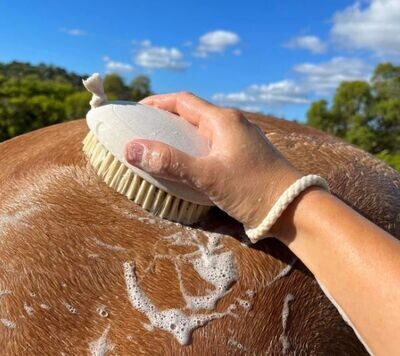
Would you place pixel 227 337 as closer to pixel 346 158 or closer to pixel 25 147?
pixel 346 158

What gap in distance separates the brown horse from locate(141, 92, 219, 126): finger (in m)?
0.23

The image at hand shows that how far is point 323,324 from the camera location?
1.48 m

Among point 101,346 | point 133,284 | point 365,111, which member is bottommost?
point 365,111

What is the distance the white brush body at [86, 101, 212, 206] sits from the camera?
4.35 feet

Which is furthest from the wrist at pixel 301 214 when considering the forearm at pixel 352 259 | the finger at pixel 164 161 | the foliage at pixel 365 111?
the foliage at pixel 365 111

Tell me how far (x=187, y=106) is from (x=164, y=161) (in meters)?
0.28

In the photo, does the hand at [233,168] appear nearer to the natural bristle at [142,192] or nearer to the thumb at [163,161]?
the thumb at [163,161]

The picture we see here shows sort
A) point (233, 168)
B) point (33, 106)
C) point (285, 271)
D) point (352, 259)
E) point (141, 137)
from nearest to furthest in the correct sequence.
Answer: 1. point (352, 259)
2. point (233, 168)
3. point (141, 137)
4. point (285, 271)
5. point (33, 106)

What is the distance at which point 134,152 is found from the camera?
125 cm

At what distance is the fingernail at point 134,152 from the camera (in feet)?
4.07

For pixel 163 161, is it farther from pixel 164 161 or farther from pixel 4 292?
pixel 4 292

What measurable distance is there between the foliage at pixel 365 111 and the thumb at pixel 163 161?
52.5ft

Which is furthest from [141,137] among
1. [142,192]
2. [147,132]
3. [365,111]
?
[365,111]

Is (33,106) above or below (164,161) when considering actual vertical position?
below
